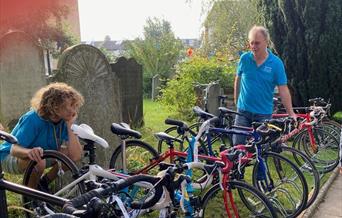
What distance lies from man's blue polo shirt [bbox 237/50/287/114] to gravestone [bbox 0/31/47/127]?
5101 mm

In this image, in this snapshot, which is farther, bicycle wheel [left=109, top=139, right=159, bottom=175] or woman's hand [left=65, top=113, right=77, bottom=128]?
bicycle wheel [left=109, top=139, right=159, bottom=175]

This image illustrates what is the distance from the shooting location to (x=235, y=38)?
64.3ft

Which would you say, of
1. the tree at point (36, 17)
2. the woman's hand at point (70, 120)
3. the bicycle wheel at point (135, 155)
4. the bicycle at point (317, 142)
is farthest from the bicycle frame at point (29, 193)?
the tree at point (36, 17)

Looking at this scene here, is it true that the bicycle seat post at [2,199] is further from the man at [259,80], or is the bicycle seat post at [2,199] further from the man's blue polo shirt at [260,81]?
the man's blue polo shirt at [260,81]

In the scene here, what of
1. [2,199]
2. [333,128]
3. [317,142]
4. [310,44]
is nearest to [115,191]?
[2,199]

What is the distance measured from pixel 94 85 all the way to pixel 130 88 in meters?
3.87

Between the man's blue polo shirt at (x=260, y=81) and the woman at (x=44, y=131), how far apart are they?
2.14 metres

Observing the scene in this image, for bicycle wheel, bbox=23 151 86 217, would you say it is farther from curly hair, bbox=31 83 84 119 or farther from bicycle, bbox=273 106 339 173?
bicycle, bbox=273 106 339 173

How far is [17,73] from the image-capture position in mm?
8430

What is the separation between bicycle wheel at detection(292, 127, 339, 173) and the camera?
614 centimetres

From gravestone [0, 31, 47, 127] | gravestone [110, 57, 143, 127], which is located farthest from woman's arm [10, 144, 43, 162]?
gravestone [0, 31, 47, 127]

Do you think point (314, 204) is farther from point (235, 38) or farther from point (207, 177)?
point (235, 38)

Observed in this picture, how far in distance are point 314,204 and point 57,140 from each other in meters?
2.97

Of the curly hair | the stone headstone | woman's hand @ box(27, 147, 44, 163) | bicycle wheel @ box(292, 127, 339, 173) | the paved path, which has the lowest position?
the paved path
